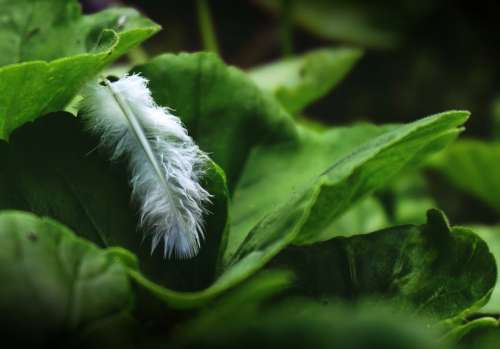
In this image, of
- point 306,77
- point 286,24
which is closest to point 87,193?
point 306,77

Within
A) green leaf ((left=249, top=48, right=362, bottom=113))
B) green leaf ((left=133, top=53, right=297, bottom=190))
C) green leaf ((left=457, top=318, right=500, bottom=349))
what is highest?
green leaf ((left=133, top=53, right=297, bottom=190))

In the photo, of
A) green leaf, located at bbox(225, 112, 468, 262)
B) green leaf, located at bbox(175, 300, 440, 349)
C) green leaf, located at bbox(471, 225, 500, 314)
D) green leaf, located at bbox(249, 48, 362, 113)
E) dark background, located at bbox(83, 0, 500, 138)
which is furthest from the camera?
dark background, located at bbox(83, 0, 500, 138)

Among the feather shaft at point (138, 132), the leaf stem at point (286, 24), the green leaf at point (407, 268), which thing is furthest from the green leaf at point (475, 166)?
the feather shaft at point (138, 132)

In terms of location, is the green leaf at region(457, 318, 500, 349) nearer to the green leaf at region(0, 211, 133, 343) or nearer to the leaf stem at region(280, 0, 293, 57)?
the green leaf at region(0, 211, 133, 343)

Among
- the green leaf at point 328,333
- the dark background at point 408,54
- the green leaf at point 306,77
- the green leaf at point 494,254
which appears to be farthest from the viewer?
the dark background at point 408,54

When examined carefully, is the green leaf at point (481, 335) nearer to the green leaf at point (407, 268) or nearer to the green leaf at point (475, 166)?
the green leaf at point (407, 268)

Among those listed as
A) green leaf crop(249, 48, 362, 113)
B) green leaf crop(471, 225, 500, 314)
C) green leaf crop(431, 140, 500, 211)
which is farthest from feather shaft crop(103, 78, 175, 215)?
green leaf crop(431, 140, 500, 211)
